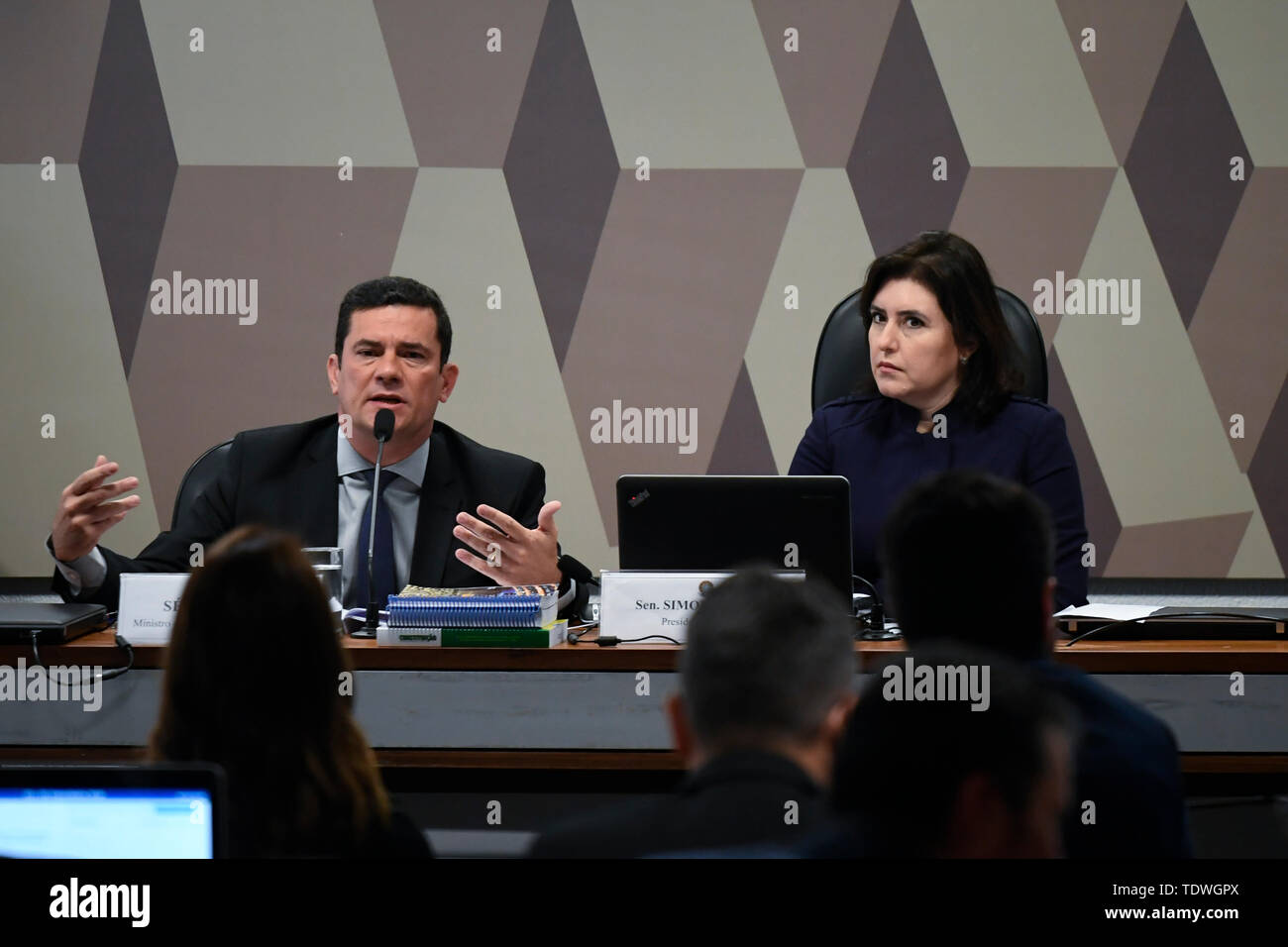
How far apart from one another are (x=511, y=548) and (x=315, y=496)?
54cm

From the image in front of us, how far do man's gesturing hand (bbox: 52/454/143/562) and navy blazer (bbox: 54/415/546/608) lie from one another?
0.59ft

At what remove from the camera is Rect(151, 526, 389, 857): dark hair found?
1008mm

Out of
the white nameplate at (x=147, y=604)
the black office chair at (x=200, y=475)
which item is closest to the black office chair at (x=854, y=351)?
the black office chair at (x=200, y=475)

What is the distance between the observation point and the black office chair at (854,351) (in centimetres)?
286

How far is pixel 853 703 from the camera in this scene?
3.09 ft

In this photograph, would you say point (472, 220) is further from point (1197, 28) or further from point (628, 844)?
point (628, 844)

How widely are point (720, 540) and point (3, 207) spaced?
2.74m

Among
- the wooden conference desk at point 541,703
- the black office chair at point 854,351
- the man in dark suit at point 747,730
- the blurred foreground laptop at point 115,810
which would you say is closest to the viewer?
the man in dark suit at point 747,730

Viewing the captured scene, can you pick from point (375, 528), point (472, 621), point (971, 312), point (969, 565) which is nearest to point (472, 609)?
point (472, 621)

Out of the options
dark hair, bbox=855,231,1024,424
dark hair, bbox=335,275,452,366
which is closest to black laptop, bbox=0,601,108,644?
dark hair, bbox=335,275,452,366

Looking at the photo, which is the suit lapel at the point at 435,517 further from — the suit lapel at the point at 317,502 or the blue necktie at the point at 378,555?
the suit lapel at the point at 317,502

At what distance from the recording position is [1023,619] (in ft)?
3.87

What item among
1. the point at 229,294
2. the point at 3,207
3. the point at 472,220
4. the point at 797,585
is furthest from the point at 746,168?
the point at 797,585

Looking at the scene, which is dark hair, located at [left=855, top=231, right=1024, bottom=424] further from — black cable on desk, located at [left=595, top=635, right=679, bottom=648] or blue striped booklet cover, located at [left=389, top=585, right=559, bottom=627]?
blue striped booklet cover, located at [left=389, top=585, right=559, bottom=627]
